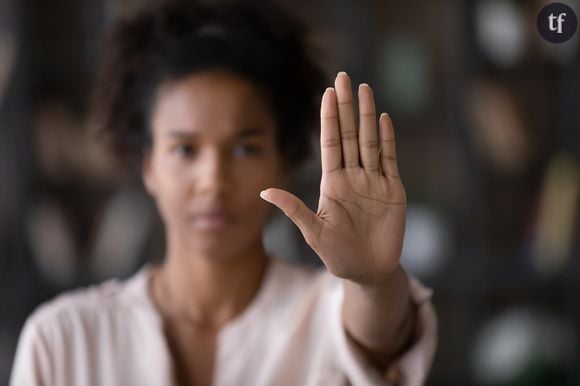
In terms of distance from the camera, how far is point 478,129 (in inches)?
83.7

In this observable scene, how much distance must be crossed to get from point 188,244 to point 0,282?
4.56ft

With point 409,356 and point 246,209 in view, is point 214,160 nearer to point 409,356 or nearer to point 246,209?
point 246,209

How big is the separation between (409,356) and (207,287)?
0.30 metres

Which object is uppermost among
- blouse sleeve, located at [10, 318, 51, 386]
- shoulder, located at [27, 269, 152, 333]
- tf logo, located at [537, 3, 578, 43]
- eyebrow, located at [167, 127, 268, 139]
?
tf logo, located at [537, 3, 578, 43]

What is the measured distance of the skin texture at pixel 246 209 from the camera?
709 millimetres

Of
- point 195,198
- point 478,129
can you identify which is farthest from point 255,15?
point 478,129

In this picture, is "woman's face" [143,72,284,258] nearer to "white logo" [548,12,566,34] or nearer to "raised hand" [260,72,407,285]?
"raised hand" [260,72,407,285]

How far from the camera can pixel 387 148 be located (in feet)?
2.32

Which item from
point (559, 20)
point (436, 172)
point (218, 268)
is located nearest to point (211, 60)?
point (218, 268)

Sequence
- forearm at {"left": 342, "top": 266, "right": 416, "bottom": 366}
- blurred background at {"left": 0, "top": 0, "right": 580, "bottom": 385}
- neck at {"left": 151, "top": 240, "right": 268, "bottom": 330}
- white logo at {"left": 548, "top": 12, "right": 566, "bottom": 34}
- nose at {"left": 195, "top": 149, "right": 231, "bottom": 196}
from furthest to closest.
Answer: blurred background at {"left": 0, "top": 0, "right": 580, "bottom": 385} → neck at {"left": 151, "top": 240, "right": 268, "bottom": 330} → nose at {"left": 195, "top": 149, "right": 231, "bottom": 196} → forearm at {"left": 342, "top": 266, "right": 416, "bottom": 366} → white logo at {"left": 548, "top": 12, "right": 566, "bottom": 34}

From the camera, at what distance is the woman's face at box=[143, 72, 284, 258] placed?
0.91 meters

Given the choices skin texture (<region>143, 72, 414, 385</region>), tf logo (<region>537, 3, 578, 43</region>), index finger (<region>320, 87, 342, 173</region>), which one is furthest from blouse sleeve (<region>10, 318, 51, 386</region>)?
tf logo (<region>537, 3, 578, 43</region>)

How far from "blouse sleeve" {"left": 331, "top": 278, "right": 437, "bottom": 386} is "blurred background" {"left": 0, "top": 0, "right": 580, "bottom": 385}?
124cm

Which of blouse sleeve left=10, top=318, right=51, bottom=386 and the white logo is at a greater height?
the white logo
